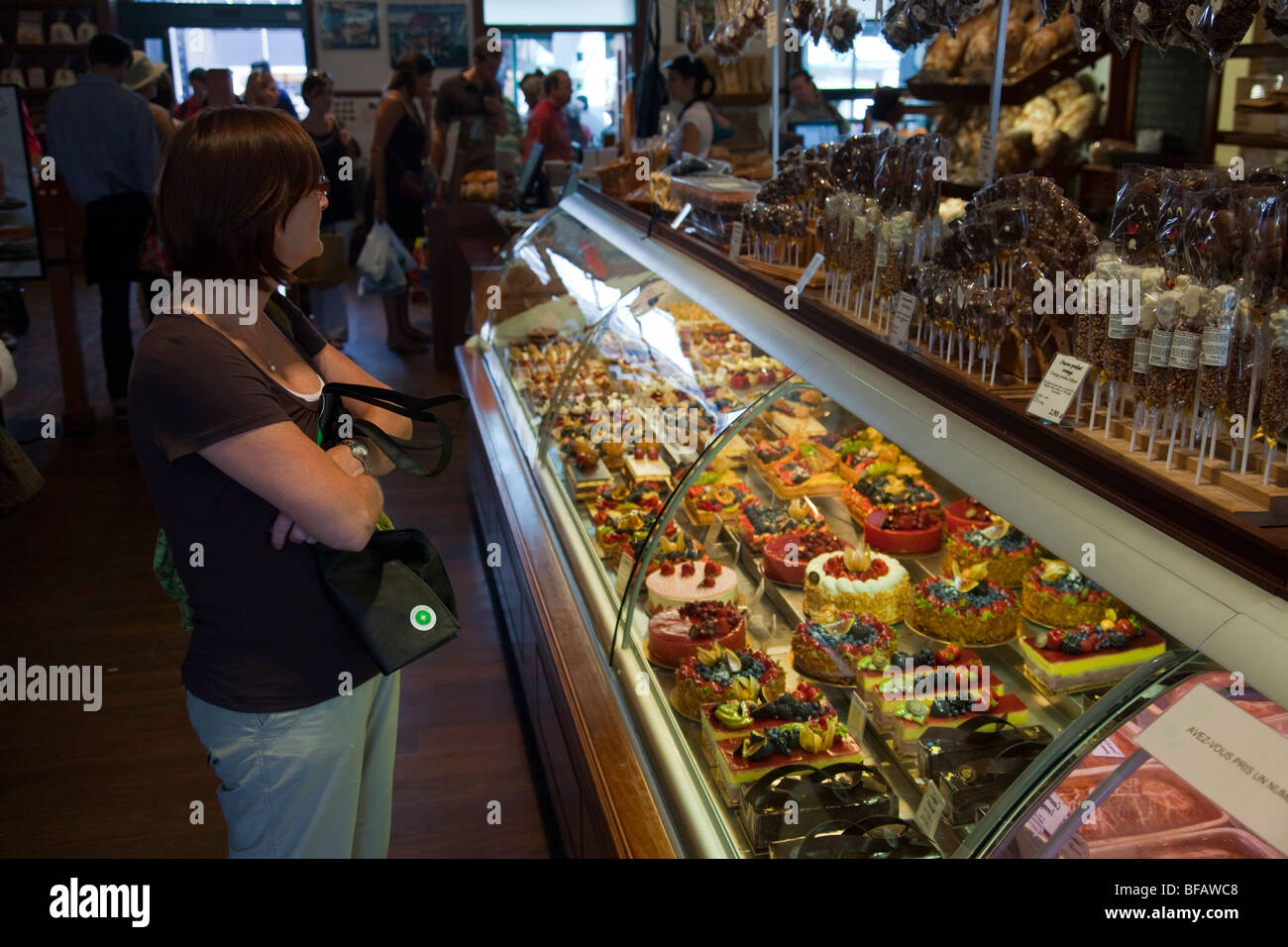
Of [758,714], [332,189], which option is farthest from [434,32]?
[758,714]

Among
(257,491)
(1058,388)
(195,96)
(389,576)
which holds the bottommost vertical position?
(389,576)

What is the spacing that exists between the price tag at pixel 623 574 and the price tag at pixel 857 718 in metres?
0.68

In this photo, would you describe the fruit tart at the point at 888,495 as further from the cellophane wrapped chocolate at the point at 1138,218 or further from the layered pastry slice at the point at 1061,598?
the cellophane wrapped chocolate at the point at 1138,218

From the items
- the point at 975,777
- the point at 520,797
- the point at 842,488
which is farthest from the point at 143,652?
the point at 975,777

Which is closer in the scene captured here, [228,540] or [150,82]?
[228,540]

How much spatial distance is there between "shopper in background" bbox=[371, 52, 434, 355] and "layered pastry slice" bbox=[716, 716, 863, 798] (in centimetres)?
651

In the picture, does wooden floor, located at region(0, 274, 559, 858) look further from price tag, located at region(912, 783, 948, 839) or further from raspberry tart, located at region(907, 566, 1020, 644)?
price tag, located at region(912, 783, 948, 839)

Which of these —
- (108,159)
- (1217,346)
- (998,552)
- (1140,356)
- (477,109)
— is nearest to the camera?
(1217,346)

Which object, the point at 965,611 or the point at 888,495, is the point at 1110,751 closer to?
the point at 965,611

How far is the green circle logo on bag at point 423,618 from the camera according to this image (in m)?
2.02

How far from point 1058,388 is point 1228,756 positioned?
610 millimetres

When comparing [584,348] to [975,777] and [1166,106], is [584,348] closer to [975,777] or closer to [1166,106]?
[975,777]

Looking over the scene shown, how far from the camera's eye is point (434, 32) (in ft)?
42.4

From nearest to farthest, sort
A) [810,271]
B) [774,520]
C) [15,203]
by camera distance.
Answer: [810,271] → [774,520] → [15,203]
